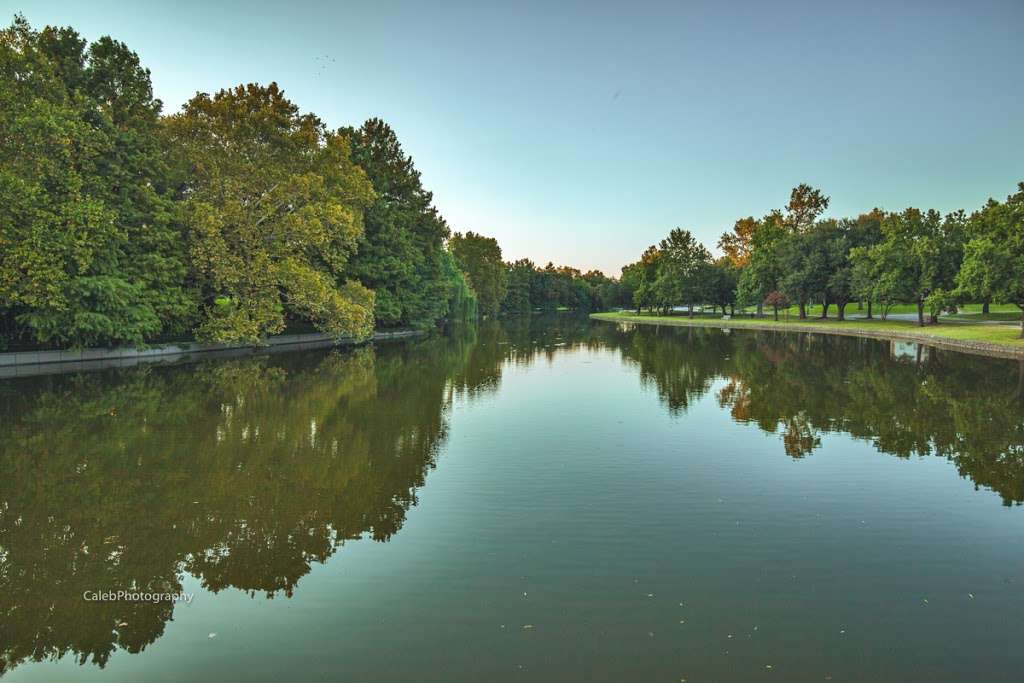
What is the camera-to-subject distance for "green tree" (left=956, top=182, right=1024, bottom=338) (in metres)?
39.2

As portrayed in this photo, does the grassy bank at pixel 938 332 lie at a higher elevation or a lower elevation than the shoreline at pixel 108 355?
lower

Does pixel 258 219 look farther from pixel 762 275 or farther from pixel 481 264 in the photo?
pixel 481 264

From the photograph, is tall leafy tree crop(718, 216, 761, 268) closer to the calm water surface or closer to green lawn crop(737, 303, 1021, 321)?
green lawn crop(737, 303, 1021, 321)

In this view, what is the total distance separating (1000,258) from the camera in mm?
39375

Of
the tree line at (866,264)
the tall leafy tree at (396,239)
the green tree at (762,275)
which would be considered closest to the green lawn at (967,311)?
the tree line at (866,264)

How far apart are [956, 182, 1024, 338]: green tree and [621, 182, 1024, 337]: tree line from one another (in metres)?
0.06

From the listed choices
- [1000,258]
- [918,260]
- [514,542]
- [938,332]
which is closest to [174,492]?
[514,542]

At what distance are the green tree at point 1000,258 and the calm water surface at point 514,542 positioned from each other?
81.0 ft

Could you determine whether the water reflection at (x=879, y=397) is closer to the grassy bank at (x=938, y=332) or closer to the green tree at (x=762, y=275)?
the grassy bank at (x=938, y=332)

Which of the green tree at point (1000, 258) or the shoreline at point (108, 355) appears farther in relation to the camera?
the green tree at point (1000, 258)

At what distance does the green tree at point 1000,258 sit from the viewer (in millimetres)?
39188

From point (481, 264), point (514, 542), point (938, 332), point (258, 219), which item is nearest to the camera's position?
point (514, 542)

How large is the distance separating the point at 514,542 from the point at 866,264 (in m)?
62.5

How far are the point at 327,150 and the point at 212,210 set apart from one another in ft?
45.4
